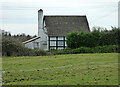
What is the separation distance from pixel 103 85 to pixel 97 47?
72.7ft

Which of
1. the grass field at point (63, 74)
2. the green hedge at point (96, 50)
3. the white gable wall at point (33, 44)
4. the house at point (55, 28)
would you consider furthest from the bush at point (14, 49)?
the grass field at point (63, 74)

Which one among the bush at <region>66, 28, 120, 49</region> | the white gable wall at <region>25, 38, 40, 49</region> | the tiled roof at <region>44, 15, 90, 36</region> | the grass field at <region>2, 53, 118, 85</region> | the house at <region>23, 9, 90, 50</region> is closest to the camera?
the grass field at <region>2, 53, 118, 85</region>

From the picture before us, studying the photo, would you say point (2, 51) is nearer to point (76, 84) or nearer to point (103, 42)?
point (103, 42)

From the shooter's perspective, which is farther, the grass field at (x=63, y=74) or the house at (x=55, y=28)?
the house at (x=55, y=28)

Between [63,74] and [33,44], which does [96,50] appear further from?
[63,74]

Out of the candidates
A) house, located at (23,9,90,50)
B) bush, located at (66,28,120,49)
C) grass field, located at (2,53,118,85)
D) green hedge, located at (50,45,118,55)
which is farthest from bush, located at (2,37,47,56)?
grass field, located at (2,53,118,85)

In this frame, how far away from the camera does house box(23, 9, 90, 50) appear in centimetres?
3834

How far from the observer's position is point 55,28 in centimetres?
3931

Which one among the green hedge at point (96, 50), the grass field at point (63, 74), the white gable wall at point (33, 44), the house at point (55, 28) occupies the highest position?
the house at point (55, 28)

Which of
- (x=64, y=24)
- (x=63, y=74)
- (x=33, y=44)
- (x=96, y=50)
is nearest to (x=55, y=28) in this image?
(x=64, y=24)

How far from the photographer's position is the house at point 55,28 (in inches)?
1510

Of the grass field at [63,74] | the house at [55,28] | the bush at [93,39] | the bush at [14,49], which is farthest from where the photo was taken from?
the house at [55,28]

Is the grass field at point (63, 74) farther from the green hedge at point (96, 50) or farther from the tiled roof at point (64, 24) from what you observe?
the tiled roof at point (64, 24)

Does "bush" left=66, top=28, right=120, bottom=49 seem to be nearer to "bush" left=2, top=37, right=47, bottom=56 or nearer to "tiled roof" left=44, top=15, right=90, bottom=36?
"tiled roof" left=44, top=15, right=90, bottom=36
